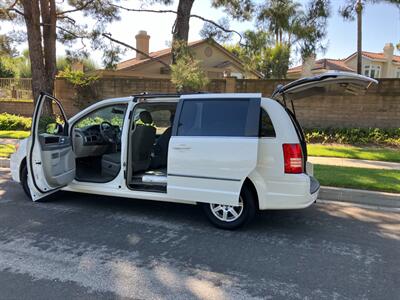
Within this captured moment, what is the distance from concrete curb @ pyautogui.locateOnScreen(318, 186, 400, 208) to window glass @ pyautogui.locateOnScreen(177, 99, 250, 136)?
2873mm

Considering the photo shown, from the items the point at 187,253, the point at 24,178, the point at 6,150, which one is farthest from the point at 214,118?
the point at 6,150

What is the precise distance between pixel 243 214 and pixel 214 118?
1.31 metres

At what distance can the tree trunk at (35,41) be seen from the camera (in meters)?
11.2

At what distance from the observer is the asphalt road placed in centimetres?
357

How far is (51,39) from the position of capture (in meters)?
12.8

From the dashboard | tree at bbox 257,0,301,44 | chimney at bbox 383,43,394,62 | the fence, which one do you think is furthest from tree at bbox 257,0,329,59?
chimney at bbox 383,43,394,62

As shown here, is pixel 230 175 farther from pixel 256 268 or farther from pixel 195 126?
pixel 256 268

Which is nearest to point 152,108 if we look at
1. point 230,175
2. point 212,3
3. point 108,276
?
point 230,175

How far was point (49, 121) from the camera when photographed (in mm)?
10961

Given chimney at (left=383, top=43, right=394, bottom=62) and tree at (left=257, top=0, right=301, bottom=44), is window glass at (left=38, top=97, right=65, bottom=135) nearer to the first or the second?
tree at (left=257, top=0, right=301, bottom=44)

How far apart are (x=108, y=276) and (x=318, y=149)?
356 inches

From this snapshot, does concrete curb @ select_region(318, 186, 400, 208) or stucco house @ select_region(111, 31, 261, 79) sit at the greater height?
stucco house @ select_region(111, 31, 261, 79)

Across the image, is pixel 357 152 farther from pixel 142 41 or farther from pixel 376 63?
pixel 376 63

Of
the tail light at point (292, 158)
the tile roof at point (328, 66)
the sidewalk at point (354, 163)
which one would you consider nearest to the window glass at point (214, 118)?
the tail light at point (292, 158)
